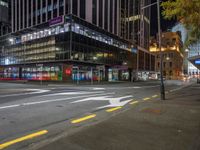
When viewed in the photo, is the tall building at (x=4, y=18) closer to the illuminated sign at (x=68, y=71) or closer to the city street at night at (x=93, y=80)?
the city street at night at (x=93, y=80)

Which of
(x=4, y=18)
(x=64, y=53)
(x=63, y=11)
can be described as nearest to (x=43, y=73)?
(x=64, y=53)

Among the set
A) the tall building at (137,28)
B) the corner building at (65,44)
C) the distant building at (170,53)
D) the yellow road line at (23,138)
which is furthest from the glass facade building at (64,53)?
the distant building at (170,53)

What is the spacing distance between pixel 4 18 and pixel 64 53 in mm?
45326

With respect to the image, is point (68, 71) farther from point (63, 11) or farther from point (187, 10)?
point (187, 10)

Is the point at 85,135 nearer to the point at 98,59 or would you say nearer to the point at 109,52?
the point at 98,59

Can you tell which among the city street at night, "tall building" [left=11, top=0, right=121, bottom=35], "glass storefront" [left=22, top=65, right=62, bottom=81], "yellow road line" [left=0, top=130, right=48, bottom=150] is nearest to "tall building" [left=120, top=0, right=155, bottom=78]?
the city street at night

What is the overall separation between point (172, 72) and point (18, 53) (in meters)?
90.4

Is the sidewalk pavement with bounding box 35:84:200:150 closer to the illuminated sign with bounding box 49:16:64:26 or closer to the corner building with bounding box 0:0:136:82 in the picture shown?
the corner building with bounding box 0:0:136:82

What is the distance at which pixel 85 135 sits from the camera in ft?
15.8

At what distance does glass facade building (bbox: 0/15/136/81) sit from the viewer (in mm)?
40688

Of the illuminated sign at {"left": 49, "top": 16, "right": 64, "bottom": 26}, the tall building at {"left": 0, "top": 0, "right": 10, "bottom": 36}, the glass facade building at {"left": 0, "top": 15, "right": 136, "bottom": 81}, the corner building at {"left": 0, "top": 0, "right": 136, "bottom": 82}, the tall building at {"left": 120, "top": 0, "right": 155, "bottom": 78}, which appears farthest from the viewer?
the tall building at {"left": 120, "top": 0, "right": 155, "bottom": 78}

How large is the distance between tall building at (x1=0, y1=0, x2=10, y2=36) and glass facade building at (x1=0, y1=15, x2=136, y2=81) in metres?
12.1

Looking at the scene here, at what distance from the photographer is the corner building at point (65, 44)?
4112cm

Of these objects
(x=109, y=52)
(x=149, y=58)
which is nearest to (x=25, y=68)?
(x=109, y=52)
